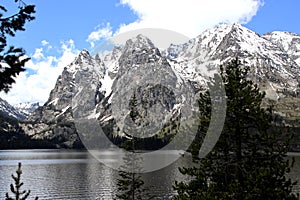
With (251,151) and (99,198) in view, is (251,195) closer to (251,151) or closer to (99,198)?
(251,151)

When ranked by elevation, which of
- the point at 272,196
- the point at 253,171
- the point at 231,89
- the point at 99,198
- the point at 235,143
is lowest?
the point at 99,198

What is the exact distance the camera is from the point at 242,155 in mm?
25141

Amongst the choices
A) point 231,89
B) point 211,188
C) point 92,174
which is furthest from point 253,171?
point 92,174

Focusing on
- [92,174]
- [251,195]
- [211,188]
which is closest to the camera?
[251,195]

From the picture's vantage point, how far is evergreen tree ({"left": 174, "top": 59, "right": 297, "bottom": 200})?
22.1m

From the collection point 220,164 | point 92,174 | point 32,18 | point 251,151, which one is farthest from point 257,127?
point 92,174

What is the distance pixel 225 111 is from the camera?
24.6 m

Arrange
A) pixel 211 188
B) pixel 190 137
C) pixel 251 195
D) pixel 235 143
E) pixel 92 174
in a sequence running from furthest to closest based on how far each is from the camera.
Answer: pixel 92 174, pixel 190 137, pixel 235 143, pixel 211 188, pixel 251 195

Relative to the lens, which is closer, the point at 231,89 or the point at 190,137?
the point at 231,89

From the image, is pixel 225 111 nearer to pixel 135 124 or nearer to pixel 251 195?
pixel 251 195

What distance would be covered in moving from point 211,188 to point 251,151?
364 centimetres

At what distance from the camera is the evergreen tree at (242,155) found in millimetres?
22094

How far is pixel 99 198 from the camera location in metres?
92.8

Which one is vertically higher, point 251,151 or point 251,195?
point 251,151
